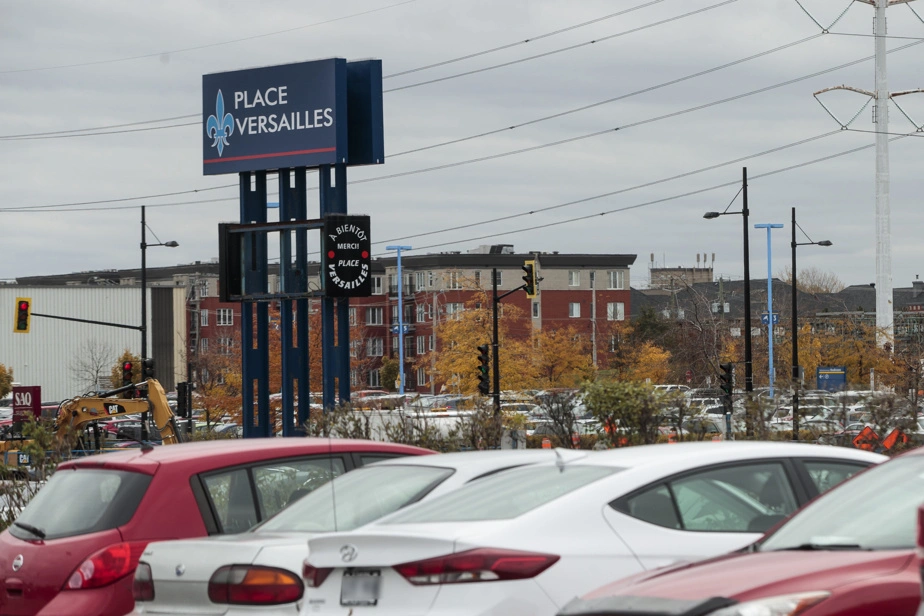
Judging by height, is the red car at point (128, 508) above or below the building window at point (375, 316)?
below

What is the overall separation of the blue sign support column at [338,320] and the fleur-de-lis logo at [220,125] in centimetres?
250

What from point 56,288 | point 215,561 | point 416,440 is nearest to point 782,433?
point 416,440

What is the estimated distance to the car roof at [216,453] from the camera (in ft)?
25.5

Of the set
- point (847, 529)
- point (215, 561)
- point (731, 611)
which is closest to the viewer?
point (731, 611)

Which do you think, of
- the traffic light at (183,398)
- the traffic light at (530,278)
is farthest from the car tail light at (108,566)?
the traffic light at (183,398)

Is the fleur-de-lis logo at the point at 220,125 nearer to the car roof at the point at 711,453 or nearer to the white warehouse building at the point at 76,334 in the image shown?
the car roof at the point at 711,453

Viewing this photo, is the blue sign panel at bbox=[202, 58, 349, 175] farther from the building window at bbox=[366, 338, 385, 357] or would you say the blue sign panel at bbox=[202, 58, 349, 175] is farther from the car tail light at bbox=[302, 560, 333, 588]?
the building window at bbox=[366, 338, 385, 357]

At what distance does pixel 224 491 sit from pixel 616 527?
2.92 m

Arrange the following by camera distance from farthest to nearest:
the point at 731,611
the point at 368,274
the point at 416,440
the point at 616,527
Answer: the point at 368,274 < the point at 416,440 < the point at 616,527 < the point at 731,611

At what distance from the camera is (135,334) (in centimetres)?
10094

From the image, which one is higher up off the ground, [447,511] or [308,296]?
[308,296]

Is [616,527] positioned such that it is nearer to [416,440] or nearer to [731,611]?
[731,611]

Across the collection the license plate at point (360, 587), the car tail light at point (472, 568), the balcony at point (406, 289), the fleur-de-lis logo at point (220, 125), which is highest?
the fleur-de-lis logo at point (220, 125)

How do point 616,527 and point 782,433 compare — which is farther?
point 782,433
